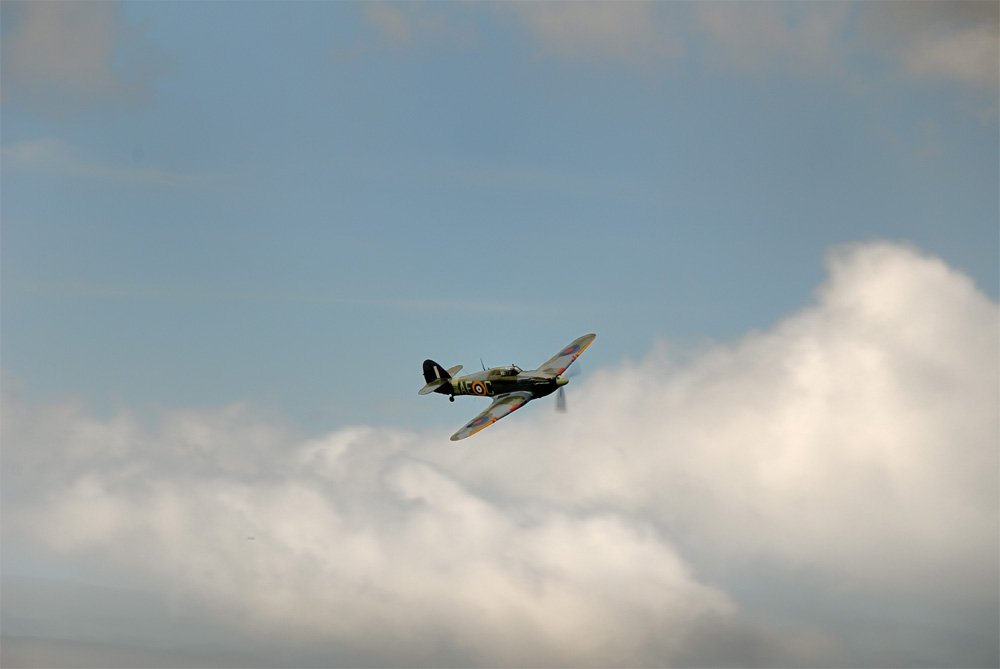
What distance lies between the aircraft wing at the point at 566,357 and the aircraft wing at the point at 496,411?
13.8 ft

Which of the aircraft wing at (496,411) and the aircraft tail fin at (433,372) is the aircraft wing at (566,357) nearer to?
the aircraft wing at (496,411)

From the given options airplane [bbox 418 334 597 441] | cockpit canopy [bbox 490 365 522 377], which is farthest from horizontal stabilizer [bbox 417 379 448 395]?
cockpit canopy [bbox 490 365 522 377]

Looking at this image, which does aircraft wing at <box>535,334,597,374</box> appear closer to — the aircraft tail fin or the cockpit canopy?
the cockpit canopy

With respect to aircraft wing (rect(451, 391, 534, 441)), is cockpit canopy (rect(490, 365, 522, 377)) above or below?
above

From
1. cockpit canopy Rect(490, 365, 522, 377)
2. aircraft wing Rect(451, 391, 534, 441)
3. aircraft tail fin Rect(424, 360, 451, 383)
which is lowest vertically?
aircraft wing Rect(451, 391, 534, 441)

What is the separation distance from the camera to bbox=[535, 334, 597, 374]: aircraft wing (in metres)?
90.9

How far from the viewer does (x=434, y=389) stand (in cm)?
9575

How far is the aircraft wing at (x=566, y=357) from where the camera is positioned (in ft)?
298

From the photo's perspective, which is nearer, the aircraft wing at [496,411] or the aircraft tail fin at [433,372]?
the aircraft wing at [496,411]

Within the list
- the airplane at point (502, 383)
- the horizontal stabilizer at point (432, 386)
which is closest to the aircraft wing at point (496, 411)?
the airplane at point (502, 383)

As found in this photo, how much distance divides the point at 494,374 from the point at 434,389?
28.1 feet

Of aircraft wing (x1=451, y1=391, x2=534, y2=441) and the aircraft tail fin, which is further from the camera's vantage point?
the aircraft tail fin

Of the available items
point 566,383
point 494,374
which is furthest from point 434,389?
point 566,383

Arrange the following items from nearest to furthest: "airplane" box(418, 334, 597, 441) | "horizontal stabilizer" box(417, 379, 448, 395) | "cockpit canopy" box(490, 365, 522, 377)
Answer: "airplane" box(418, 334, 597, 441), "cockpit canopy" box(490, 365, 522, 377), "horizontal stabilizer" box(417, 379, 448, 395)
